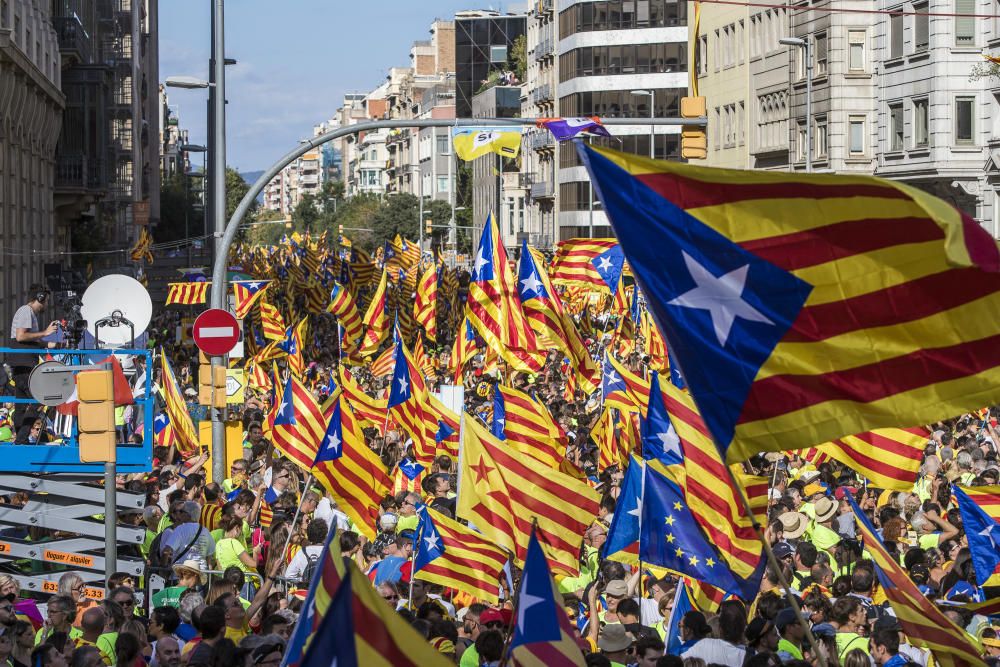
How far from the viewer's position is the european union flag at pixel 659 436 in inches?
513

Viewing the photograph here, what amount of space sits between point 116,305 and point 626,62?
215 ft

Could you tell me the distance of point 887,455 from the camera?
13.0 meters

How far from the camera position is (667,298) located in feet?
23.8

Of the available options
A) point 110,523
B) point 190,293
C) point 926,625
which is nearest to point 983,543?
point 926,625

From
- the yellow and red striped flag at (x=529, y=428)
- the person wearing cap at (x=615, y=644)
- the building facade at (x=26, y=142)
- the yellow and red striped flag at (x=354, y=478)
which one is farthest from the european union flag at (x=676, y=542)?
the building facade at (x=26, y=142)

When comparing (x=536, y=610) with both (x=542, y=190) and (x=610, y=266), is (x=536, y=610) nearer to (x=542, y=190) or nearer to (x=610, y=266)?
(x=610, y=266)

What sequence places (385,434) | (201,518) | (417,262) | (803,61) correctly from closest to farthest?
(201,518)
(385,434)
(417,262)
(803,61)

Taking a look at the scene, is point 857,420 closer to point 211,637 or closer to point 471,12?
point 211,637

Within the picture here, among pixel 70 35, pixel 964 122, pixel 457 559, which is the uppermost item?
pixel 70 35

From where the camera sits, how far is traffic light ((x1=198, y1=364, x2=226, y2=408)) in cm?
1667

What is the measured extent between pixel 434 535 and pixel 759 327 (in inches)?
191

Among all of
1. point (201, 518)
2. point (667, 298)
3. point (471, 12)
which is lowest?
point (201, 518)

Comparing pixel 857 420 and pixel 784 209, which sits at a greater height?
pixel 784 209

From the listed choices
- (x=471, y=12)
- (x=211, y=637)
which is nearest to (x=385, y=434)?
(x=211, y=637)
